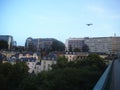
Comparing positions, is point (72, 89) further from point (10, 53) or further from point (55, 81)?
point (10, 53)

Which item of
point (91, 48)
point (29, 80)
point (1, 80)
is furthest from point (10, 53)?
point (91, 48)

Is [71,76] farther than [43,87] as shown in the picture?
Yes

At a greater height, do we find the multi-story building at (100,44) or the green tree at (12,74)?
the multi-story building at (100,44)

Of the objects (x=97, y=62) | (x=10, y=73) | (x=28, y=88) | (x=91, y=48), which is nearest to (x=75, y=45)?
(x=91, y=48)

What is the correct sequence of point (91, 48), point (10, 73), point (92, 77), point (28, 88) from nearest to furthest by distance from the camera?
point (28, 88)
point (92, 77)
point (10, 73)
point (91, 48)

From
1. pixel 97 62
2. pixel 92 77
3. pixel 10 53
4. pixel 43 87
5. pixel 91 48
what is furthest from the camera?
pixel 91 48

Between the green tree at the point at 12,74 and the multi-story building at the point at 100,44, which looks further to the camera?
the multi-story building at the point at 100,44

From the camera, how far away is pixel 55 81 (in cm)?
Answer: 1475

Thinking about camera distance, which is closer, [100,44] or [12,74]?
[12,74]

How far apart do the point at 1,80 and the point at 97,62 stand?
587 inches

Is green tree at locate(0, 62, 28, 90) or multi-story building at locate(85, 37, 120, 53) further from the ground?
multi-story building at locate(85, 37, 120, 53)

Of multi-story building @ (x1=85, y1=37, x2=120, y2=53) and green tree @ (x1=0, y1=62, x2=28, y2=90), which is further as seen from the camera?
multi-story building @ (x1=85, y1=37, x2=120, y2=53)

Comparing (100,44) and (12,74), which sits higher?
(100,44)

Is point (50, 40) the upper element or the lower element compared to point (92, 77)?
upper
